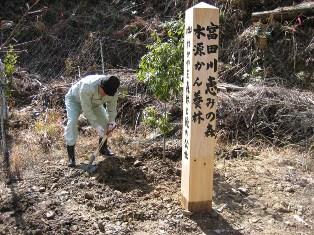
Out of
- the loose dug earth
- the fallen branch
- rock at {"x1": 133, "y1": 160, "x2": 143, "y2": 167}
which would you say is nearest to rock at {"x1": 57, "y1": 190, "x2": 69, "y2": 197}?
the loose dug earth

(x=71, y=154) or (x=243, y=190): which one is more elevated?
(x=71, y=154)

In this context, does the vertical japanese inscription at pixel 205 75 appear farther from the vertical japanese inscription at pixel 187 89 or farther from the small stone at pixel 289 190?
the small stone at pixel 289 190

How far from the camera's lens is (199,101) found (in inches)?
170

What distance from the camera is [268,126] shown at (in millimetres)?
6590

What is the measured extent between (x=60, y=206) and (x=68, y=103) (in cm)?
166

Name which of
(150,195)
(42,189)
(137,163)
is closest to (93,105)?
(137,163)

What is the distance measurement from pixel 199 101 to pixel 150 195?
1.40 meters

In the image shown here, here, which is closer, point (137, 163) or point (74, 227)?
point (74, 227)

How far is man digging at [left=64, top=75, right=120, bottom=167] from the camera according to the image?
5402 millimetres

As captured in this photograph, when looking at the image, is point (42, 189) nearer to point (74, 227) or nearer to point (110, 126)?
point (74, 227)

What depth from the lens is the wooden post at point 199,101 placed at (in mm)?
4195

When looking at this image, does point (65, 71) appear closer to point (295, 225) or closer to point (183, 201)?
point (183, 201)

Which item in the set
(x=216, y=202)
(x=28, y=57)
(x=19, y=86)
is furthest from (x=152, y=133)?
(x=28, y=57)

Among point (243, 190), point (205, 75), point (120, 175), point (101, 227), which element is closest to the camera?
point (205, 75)
